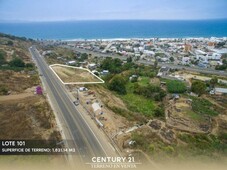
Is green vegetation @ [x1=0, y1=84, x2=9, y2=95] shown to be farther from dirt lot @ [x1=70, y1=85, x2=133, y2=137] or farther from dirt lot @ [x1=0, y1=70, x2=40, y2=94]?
dirt lot @ [x1=70, y1=85, x2=133, y2=137]

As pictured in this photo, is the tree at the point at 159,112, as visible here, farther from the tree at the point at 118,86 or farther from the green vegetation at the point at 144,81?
the green vegetation at the point at 144,81

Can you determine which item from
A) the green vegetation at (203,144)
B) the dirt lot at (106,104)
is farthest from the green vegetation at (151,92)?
the green vegetation at (203,144)

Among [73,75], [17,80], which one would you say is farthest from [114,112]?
[17,80]

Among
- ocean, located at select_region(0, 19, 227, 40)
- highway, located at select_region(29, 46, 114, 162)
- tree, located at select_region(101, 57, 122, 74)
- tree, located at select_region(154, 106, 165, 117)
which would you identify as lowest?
tree, located at select_region(154, 106, 165, 117)

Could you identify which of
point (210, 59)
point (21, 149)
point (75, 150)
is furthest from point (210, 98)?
point (210, 59)

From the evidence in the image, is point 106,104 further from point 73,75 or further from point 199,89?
point 199,89

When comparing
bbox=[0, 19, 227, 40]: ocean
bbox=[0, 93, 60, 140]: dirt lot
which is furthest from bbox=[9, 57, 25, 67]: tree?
bbox=[0, 19, 227, 40]: ocean
